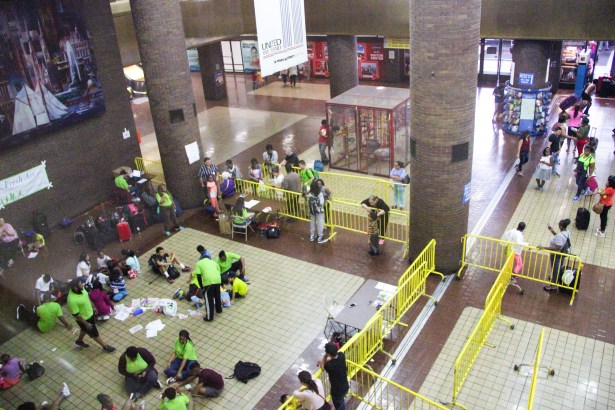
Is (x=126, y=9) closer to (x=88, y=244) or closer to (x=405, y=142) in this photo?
(x=88, y=244)

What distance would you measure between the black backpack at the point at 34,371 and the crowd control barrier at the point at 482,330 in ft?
24.8

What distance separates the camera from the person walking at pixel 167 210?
48.2 feet

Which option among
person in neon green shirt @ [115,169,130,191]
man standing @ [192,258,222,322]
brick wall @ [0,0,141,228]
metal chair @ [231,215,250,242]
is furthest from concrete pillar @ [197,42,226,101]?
man standing @ [192,258,222,322]

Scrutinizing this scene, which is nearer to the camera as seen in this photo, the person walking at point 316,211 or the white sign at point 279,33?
the white sign at point 279,33

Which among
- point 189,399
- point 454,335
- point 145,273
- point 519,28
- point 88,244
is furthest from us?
point 519,28

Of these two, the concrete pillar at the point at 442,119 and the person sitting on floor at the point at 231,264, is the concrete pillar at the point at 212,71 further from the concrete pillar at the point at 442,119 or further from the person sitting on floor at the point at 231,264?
the concrete pillar at the point at 442,119

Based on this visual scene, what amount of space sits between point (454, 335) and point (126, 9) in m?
15.0

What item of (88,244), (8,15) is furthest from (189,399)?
(8,15)

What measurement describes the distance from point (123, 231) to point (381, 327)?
8163 millimetres

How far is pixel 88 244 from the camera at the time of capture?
1474cm

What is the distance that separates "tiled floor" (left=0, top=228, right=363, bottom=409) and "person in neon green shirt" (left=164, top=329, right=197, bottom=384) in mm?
479

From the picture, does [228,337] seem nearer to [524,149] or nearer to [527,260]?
[527,260]

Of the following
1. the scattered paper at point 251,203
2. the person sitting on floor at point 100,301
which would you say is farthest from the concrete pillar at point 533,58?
the person sitting on floor at point 100,301

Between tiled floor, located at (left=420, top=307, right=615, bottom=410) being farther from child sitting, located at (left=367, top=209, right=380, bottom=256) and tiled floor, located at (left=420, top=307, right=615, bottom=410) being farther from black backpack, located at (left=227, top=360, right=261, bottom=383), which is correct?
child sitting, located at (left=367, top=209, right=380, bottom=256)
